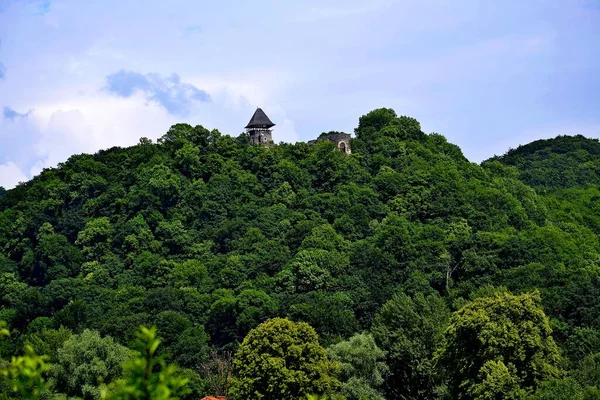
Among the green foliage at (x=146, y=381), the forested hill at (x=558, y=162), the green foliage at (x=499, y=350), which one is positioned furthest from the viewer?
the forested hill at (x=558, y=162)

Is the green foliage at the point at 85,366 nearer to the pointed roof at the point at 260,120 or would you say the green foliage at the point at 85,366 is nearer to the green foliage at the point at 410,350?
the green foliage at the point at 410,350

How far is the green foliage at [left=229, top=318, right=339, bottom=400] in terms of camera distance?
4922cm

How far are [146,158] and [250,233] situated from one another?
17166 millimetres

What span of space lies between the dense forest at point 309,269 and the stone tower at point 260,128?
191 centimetres

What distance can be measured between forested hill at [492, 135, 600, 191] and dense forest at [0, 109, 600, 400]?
0.84 meters

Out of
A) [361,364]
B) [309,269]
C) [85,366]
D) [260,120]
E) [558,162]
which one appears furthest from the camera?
[558,162]

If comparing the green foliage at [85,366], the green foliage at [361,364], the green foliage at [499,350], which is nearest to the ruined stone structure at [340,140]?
the green foliage at [361,364]

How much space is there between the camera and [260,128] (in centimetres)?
10031

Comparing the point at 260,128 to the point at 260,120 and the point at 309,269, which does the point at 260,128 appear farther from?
the point at 309,269

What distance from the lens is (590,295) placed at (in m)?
64.7

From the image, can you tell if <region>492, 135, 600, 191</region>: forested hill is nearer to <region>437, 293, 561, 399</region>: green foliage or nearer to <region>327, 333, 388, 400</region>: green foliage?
<region>327, 333, 388, 400</region>: green foliage

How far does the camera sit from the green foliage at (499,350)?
4662cm

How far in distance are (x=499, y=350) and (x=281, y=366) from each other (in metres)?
10.2

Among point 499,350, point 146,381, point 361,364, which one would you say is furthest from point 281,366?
point 146,381
